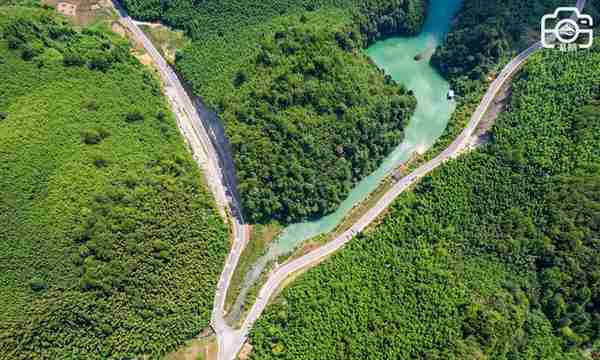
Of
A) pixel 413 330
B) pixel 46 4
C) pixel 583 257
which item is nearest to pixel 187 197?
pixel 413 330

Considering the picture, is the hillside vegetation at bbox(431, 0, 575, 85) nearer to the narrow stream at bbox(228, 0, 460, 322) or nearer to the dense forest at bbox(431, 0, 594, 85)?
the dense forest at bbox(431, 0, 594, 85)

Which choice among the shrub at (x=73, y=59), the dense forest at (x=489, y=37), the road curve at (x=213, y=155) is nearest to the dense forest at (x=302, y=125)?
the road curve at (x=213, y=155)

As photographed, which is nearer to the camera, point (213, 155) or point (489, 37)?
point (213, 155)

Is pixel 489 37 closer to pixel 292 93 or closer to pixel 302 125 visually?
pixel 292 93

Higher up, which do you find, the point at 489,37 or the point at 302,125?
the point at 489,37

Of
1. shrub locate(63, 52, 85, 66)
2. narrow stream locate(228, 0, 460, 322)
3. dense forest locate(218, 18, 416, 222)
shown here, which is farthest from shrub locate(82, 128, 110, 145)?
narrow stream locate(228, 0, 460, 322)

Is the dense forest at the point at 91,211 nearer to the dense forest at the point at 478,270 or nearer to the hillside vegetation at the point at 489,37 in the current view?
the dense forest at the point at 478,270

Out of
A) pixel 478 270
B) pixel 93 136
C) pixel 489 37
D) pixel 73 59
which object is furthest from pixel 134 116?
pixel 489 37
